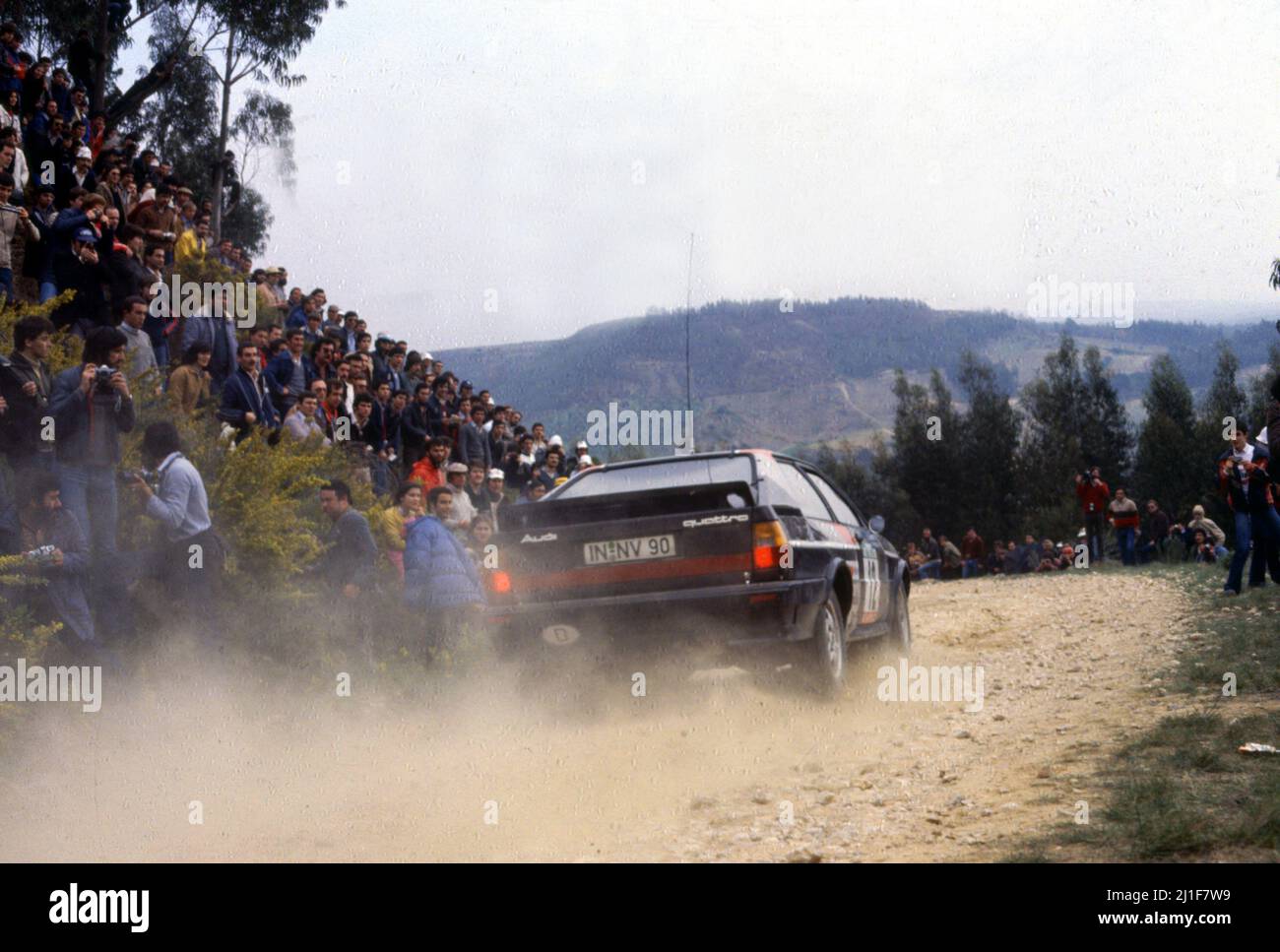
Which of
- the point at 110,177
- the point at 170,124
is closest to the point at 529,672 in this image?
the point at 110,177

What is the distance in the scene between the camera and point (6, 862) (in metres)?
5.34

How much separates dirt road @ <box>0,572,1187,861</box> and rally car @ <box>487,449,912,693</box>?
1.27 feet

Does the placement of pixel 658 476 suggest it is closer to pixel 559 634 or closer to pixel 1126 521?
pixel 559 634

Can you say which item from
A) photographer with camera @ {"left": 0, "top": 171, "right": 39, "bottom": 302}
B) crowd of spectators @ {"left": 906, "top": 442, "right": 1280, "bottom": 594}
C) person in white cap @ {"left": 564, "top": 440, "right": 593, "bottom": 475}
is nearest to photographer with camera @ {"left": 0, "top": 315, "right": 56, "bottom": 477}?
photographer with camera @ {"left": 0, "top": 171, "right": 39, "bottom": 302}

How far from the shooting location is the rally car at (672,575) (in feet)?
25.0

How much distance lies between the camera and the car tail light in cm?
768

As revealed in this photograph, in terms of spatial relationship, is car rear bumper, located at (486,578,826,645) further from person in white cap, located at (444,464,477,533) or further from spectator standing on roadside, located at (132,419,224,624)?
person in white cap, located at (444,464,477,533)

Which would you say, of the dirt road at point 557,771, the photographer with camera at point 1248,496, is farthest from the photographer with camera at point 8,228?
the photographer with camera at point 1248,496

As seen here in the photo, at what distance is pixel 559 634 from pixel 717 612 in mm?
946

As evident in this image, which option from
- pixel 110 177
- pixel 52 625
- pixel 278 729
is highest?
pixel 110 177

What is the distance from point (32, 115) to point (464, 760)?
424 inches

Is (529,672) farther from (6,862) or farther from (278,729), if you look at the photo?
(6,862)
